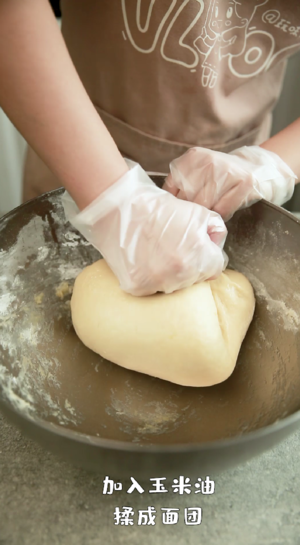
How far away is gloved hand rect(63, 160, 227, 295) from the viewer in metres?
0.70

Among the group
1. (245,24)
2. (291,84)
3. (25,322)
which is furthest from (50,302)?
(291,84)

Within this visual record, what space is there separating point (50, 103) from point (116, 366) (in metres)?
0.47

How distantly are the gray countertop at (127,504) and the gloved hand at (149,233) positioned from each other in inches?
12.4

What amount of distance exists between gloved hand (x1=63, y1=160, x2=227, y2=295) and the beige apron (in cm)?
26

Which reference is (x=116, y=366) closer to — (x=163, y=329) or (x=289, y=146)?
(x=163, y=329)

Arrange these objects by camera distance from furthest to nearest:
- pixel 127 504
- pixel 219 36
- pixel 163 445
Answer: pixel 219 36 < pixel 127 504 < pixel 163 445

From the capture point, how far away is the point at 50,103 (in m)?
0.65

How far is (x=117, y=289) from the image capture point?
791mm

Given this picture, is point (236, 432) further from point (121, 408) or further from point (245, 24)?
point (245, 24)

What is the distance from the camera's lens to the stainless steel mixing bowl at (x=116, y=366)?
0.67 metres

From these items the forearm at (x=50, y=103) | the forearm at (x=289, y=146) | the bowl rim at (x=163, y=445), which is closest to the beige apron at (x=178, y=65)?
the forearm at (x=289, y=146)

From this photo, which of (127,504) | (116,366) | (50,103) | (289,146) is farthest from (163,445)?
(289,146)

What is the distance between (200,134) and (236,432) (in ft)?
2.12

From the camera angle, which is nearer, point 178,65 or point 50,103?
point 50,103
